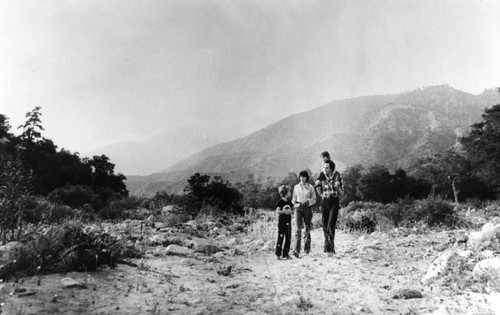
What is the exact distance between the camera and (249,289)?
4902mm

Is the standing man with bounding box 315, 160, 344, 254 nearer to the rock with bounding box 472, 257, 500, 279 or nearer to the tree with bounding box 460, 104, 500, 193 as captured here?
the rock with bounding box 472, 257, 500, 279

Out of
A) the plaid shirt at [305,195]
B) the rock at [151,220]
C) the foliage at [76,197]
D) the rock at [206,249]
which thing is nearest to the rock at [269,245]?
the rock at [206,249]

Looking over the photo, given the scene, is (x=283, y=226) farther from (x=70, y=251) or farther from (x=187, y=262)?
(x=70, y=251)

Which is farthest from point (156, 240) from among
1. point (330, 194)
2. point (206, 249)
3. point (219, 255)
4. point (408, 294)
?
point (408, 294)

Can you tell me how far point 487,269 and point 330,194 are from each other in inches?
129

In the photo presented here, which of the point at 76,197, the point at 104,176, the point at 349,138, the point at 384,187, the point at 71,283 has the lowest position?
the point at 71,283

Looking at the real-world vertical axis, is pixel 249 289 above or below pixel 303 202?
below

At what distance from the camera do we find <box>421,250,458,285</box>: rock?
488 cm

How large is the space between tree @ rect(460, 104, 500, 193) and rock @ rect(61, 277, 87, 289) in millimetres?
31565

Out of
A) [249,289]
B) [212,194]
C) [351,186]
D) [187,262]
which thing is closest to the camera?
[249,289]

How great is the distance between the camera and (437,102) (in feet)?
522

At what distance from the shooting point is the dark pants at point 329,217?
7379 millimetres

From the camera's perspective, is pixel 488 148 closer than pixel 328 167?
No

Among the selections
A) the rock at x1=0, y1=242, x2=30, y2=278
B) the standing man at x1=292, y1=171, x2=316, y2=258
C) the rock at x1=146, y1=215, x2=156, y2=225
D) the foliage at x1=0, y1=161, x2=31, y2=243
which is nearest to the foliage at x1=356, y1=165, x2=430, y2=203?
the rock at x1=146, y1=215, x2=156, y2=225
